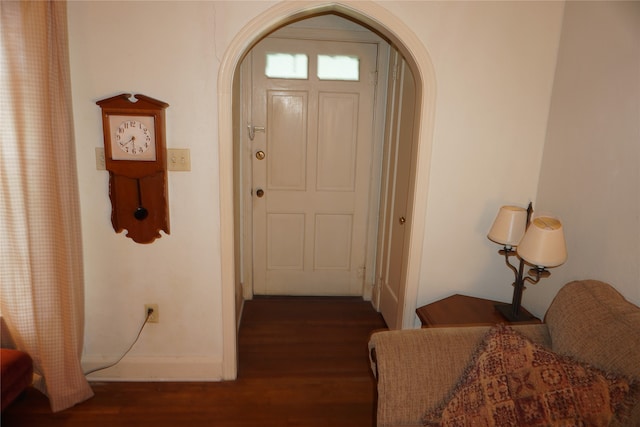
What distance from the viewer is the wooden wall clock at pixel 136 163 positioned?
182cm

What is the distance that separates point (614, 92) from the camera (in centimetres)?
160

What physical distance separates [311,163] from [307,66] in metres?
0.72

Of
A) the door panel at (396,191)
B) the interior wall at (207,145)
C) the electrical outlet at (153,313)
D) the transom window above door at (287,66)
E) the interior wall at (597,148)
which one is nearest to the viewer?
the interior wall at (597,148)

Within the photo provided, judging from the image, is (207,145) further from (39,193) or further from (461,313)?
(461,313)

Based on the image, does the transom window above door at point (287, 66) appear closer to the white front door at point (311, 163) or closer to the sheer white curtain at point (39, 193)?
the white front door at point (311, 163)

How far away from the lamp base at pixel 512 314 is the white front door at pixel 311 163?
1403mm

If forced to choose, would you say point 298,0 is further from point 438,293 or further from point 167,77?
point 438,293

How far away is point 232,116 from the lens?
2.00m

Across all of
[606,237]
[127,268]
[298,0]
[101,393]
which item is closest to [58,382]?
[101,393]

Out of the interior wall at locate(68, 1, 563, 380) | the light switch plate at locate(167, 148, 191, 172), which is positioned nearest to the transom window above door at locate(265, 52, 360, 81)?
the interior wall at locate(68, 1, 563, 380)

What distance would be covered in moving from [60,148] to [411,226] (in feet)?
5.72

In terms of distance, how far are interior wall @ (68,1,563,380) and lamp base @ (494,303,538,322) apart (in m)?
0.24

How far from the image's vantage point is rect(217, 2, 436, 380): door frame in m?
1.83

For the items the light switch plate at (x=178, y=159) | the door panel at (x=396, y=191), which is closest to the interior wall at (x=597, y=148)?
the door panel at (x=396, y=191)
